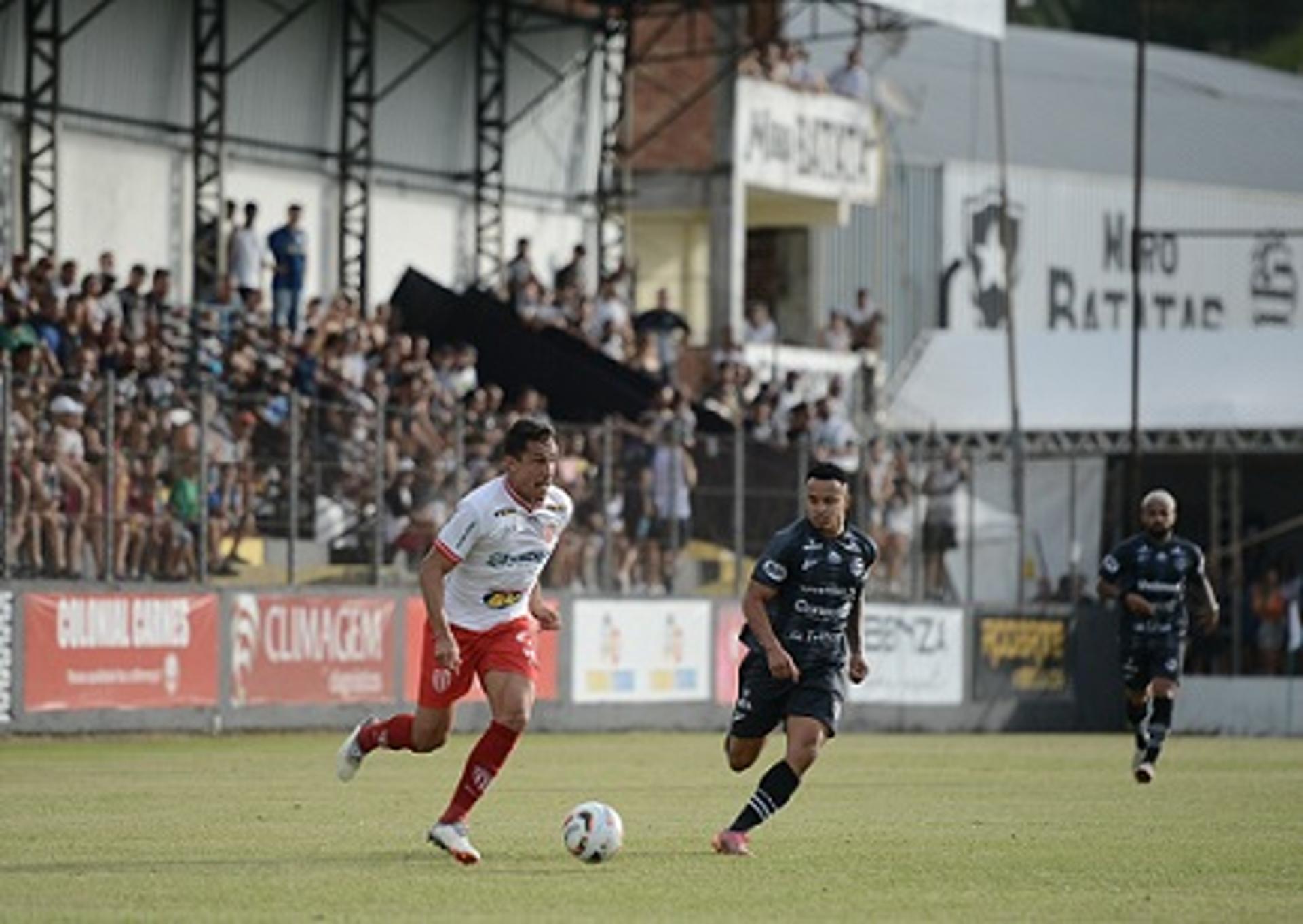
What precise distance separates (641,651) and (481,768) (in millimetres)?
20264

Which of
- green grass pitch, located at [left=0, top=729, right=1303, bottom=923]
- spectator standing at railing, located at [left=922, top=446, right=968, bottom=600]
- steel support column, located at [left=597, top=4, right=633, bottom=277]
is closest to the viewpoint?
green grass pitch, located at [left=0, top=729, right=1303, bottom=923]

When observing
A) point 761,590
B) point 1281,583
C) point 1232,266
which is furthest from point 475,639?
point 1232,266

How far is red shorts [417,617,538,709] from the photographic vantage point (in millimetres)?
15203

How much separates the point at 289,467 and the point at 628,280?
1580 centimetres

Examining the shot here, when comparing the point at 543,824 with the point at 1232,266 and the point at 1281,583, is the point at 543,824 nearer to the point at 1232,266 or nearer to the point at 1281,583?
the point at 1281,583

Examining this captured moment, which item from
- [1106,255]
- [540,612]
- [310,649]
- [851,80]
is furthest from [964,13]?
[540,612]

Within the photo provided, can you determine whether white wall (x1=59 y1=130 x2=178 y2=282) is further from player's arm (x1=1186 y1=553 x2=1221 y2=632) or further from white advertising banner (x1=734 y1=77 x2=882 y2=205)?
player's arm (x1=1186 y1=553 x2=1221 y2=632)

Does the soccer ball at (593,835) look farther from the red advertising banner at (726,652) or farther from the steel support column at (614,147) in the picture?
the steel support column at (614,147)

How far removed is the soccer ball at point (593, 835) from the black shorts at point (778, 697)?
60.7 inches

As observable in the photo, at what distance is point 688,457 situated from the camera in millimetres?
34812

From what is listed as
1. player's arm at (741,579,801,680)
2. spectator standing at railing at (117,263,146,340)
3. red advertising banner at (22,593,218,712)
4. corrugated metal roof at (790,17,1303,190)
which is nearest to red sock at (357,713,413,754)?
player's arm at (741,579,801,680)

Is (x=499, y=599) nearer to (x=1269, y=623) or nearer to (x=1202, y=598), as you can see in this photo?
(x=1202, y=598)

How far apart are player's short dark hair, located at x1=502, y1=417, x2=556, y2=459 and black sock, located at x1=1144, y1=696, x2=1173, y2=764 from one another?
10.0 m

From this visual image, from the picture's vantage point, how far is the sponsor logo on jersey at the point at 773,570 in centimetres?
1588
